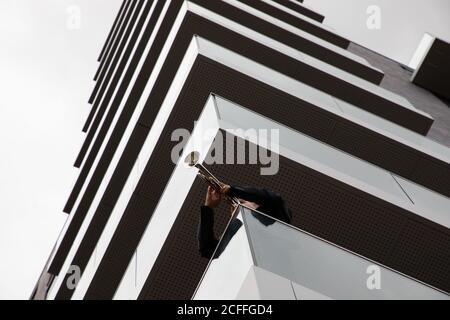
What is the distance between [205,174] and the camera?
7.43 m

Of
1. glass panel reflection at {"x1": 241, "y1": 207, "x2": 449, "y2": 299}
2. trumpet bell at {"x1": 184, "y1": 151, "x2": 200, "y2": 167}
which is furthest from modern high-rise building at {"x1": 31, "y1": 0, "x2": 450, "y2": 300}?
trumpet bell at {"x1": 184, "y1": 151, "x2": 200, "y2": 167}

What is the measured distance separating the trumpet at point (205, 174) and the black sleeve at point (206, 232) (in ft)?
0.88

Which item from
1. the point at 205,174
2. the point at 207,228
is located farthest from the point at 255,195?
the point at 205,174

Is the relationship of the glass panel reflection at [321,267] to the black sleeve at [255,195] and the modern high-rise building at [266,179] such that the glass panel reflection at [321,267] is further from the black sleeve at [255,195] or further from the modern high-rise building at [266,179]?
the black sleeve at [255,195]

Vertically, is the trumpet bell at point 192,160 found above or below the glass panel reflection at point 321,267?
below

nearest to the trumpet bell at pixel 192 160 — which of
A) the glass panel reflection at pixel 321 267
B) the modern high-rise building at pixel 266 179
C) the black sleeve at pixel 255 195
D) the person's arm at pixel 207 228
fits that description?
the modern high-rise building at pixel 266 179

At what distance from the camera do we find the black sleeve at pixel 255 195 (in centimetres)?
680

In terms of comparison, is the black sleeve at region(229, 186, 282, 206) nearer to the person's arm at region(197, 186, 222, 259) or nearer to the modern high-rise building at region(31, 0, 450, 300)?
the modern high-rise building at region(31, 0, 450, 300)

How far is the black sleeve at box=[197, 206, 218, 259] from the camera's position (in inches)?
280

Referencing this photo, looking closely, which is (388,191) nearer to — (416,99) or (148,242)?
(148,242)

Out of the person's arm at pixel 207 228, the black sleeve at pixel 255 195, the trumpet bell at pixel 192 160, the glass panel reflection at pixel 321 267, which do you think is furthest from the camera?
the trumpet bell at pixel 192 160

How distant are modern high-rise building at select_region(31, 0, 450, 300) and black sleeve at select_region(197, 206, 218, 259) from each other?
0.25ft

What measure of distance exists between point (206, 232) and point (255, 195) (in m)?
0.73

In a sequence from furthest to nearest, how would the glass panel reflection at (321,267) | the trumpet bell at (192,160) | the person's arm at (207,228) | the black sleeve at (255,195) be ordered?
the trumpet bell at (192,160) < the person's arm at (207,228) < the black sleeve at (255,195) < the glass panel reflection at (321,267)
